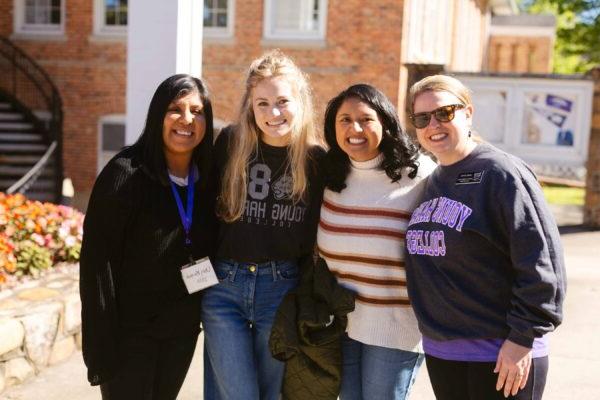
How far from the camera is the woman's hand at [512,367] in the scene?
243 centimetres

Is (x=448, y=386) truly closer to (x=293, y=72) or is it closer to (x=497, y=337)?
(x=497, y=337)

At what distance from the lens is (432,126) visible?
8.91 feet

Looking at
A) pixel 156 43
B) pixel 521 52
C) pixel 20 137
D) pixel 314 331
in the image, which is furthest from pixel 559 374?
pixel 521 52

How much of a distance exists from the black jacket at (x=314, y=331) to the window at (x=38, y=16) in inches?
555

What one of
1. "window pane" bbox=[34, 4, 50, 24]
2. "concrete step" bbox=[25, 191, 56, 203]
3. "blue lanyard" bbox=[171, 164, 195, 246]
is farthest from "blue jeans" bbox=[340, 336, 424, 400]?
"window pane" bbox=[34, 4, 50, 24]

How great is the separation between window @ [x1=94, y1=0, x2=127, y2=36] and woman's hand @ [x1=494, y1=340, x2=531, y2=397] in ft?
46.0

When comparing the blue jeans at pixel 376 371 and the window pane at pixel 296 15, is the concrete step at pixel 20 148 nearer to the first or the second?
the window pane at pixel 296 15

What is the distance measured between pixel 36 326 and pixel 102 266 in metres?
2.34

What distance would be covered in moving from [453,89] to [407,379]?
47.0 inches

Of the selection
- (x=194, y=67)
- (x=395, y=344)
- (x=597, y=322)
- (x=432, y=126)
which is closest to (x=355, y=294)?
(x=395, y=344)

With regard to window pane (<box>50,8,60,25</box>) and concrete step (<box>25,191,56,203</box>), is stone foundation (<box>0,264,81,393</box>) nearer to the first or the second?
concrete step (<box>25,191,56,203</box>)

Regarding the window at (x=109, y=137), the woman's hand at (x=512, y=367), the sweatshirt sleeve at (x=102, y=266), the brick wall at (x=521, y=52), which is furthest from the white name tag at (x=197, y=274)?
the brick wall at (x=521, y=52)

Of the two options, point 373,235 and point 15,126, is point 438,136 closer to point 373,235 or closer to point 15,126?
point 373,235

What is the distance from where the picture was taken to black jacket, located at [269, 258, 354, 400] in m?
3.00
